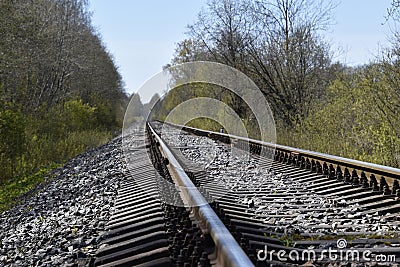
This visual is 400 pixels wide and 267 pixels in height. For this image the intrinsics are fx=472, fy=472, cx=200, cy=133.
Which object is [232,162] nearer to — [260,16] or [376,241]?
[376,241]

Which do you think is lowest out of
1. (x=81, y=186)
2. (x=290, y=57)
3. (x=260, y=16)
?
(x=81, y=186)

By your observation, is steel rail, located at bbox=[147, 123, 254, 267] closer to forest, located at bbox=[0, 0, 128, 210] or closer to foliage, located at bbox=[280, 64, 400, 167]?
foliage, located at bbox=[280, 64, 400, 167]

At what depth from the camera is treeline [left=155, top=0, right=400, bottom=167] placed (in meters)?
9.08

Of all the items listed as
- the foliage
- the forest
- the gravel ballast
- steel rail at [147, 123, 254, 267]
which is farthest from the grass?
the foliage

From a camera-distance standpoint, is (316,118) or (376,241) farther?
(316,118)

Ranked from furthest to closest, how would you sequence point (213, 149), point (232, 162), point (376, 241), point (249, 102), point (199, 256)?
1. point (249, 102)
2. point (213, 149)
3. point (232, 162)
4. point (376, 241)
5. point (199, 256)

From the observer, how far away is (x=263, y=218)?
4410 millimetres

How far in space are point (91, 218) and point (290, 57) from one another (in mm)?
12886

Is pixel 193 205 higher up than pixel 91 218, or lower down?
higher up

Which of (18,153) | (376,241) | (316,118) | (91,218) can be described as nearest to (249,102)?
(316,118)

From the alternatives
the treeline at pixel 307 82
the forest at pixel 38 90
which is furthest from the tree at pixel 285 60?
the forest at pixel 38 90

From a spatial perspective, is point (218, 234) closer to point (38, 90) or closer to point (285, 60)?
point (285, 60)

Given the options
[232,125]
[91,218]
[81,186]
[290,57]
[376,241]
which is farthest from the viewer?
[232,125]

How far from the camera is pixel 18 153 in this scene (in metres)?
12.7
